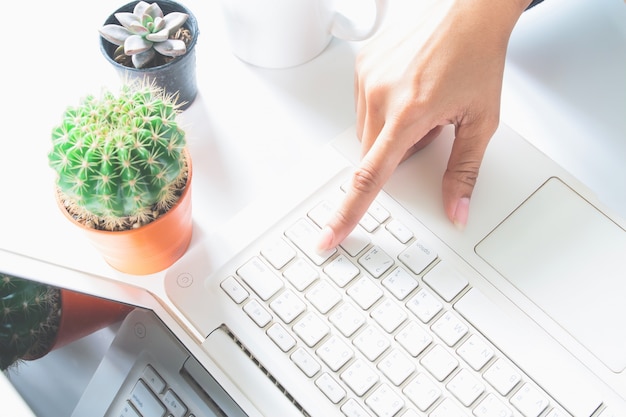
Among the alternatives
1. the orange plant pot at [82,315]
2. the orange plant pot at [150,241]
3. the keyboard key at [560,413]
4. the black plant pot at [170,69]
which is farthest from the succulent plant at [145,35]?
the keyboard key at [560,413]

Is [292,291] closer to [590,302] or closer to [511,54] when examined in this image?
[590,302]

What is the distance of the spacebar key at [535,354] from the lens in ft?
1.72

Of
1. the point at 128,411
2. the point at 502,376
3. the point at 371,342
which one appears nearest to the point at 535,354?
the point at 502,376

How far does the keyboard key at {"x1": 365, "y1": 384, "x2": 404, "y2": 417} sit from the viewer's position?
52 cm

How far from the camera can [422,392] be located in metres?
0.52

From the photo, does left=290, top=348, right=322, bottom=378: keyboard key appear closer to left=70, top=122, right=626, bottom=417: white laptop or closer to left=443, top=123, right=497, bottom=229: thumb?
left=70, top=122, right=626, bottom=417: white laptop

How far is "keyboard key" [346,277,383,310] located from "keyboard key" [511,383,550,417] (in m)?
0.14

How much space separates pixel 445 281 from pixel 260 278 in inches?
6.4

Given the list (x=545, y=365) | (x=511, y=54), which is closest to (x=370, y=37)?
(x=511, y=54)

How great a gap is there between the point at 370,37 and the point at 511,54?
16 cm

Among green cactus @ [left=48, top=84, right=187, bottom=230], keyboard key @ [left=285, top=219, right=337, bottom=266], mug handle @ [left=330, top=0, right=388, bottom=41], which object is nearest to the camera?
green cactus @ [left=48, top=84, right=187, bottom=230]

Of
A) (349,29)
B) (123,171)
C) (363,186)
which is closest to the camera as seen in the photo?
(123,171)

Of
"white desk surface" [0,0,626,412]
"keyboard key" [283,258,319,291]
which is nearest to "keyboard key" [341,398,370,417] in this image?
"keyboard key" [283,258,319,291]

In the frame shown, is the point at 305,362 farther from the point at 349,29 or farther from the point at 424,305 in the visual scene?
the point at 349,29
